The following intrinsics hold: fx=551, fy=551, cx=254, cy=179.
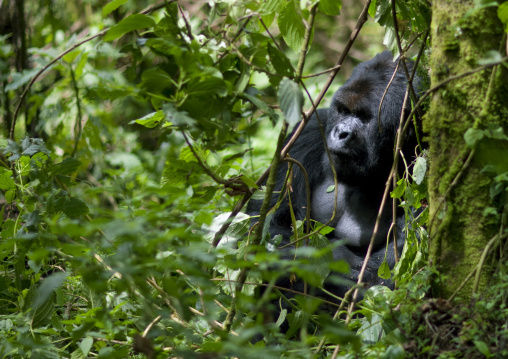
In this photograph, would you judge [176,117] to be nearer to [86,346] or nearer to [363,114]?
[86,346]

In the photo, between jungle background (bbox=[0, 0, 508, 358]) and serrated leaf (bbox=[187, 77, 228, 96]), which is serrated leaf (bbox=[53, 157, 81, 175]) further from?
serrated leaf (bbox=[187, 77, 228, 96])

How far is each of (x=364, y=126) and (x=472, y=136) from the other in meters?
1.70

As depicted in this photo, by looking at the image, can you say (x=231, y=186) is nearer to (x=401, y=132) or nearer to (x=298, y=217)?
(x=401, y=132)

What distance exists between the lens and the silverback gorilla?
313 cm

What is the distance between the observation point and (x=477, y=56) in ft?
5.21

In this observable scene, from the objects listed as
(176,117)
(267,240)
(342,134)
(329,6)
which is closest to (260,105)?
(176,117)

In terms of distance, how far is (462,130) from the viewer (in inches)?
63.3

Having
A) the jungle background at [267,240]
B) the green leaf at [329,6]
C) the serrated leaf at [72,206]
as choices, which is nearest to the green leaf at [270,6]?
the jungle background at [267,240]

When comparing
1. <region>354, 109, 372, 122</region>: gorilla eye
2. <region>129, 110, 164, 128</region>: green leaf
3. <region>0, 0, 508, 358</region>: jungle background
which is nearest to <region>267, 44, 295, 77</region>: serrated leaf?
<region>0, 0, 508, 358</region>: jungle background

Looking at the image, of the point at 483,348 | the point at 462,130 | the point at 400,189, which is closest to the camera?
the point at 483,348

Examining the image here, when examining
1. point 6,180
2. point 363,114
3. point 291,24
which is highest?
point 291,24

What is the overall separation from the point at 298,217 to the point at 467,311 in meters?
1.96

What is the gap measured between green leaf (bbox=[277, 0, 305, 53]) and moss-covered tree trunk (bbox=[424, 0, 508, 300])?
54 centimetres

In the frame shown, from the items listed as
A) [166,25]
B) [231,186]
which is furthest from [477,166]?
[166,25]
